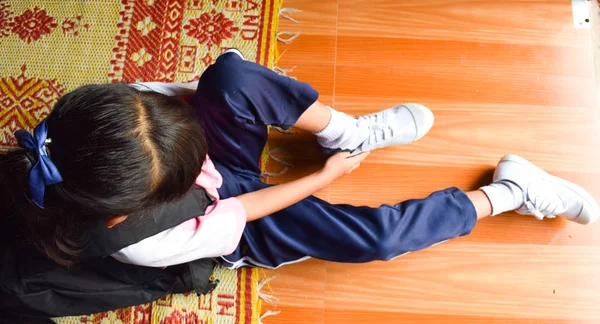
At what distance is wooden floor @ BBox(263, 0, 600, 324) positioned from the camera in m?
0.86

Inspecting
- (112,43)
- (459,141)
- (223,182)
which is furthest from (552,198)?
(112,43)

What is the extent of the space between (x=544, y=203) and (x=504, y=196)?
78 mm

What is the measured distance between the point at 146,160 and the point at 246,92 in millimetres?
231

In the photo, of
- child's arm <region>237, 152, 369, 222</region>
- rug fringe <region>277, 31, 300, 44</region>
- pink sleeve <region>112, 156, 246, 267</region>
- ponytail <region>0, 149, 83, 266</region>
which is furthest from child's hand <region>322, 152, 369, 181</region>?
ponytail <region>0, 149, 83, 266</region>

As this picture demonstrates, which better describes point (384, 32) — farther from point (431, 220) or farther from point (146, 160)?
point (146, 160)

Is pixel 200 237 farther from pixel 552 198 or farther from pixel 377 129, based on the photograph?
pixel 552 198

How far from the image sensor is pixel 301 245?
2.56ft

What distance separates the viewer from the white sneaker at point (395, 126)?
0.86 metres

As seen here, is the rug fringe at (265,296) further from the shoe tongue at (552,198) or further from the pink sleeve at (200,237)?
the shoe tongue at (552,198)

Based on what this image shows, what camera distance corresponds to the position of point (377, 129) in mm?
864

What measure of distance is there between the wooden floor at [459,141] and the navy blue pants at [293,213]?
0.34ft

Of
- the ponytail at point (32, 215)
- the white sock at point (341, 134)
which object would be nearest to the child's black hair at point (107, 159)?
the ponytail at point (32, 215)

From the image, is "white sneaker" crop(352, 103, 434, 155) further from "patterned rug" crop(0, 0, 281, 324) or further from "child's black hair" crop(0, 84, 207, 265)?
"child's black hair" crop(0, 84, 207, 265)

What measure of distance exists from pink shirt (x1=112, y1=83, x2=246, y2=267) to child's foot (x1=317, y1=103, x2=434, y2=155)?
0.79ft
